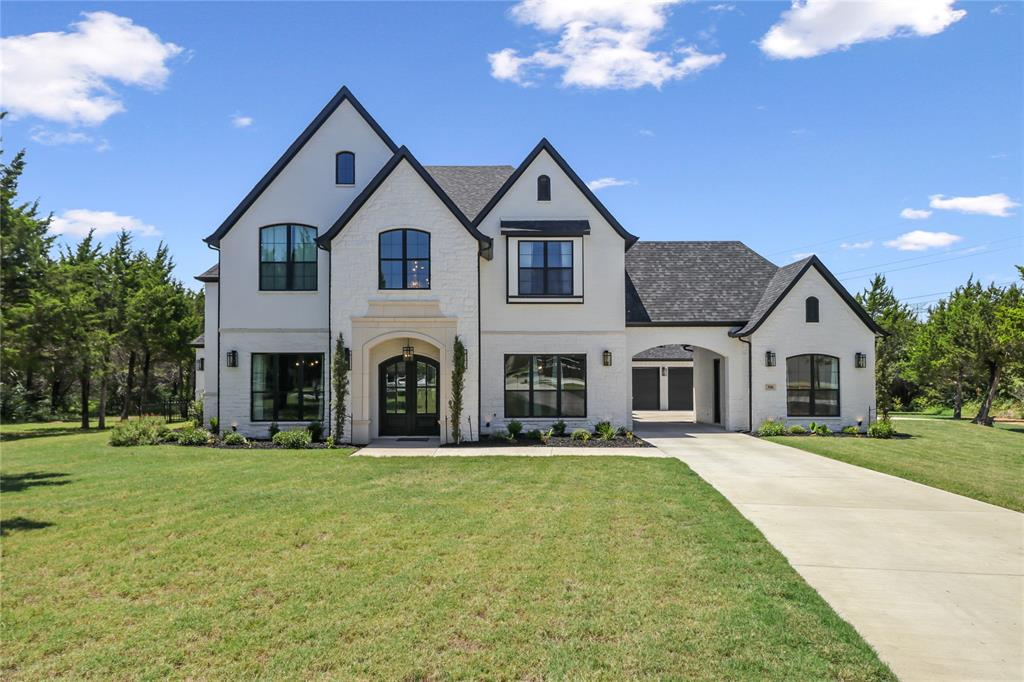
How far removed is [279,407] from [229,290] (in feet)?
13.6

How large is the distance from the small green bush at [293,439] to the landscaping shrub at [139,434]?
3897mm

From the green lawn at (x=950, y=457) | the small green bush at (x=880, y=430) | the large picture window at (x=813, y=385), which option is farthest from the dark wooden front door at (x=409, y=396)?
the small green bush at (x=880, y=430)

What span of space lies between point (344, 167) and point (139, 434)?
34.5 feet

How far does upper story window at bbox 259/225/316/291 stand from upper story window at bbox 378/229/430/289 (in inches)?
113

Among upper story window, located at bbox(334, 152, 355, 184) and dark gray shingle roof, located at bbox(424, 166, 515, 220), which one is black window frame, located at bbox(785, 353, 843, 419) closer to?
dark gray shingle roof, located at bbox(424, 166, 515, 220)

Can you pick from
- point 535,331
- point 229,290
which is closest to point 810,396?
point 535,331

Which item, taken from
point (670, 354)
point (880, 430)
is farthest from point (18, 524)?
point (670, 354)

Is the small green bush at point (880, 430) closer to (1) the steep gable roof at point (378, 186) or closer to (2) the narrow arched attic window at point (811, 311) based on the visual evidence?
(2) the narrow arched attic window at point (811, 311)

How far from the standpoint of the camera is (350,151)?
1920 cm

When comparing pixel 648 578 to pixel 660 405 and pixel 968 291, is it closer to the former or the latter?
pixel 660 405

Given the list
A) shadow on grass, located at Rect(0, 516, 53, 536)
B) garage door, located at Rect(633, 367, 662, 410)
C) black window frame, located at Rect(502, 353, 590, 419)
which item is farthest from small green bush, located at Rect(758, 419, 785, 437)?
shadow on grass, located at Rect(0, 516, 53, 536)

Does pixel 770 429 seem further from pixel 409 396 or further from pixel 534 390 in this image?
pixel 409 396

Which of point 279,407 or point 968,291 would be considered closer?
point 279,407

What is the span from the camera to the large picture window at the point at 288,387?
1873 cm
